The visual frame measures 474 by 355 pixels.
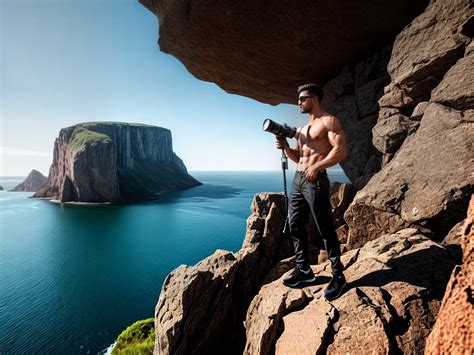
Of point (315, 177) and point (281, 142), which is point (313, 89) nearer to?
point (281, 142)

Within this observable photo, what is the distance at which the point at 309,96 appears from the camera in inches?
194

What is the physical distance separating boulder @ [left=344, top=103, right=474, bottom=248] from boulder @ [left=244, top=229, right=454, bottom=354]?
0.52 meters

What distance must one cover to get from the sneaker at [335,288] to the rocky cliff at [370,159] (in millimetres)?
125

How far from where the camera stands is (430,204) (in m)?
5.37

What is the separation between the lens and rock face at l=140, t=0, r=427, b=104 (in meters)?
9.45

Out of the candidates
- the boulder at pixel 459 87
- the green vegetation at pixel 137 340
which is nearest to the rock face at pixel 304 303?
the boulder at pixel 459 87

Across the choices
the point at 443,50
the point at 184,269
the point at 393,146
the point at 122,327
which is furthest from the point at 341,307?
the point at 122,327

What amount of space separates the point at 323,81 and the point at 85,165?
131 meters

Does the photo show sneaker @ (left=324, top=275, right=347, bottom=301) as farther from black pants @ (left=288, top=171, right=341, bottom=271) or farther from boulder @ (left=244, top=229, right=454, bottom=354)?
black pants @ (left=288, top=171, right=341, bottom=271)

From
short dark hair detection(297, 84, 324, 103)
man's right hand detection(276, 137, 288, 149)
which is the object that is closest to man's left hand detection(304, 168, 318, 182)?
man's right hand detection(276, 137, 288, 149)

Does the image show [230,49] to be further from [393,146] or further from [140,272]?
[140,272]

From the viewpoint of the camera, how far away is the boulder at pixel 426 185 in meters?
5.18

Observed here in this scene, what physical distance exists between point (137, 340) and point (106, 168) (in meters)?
114

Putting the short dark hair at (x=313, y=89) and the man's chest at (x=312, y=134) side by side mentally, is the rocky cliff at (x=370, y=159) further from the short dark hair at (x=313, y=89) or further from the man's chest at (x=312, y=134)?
the short dark hair at (x=313, y=89)
